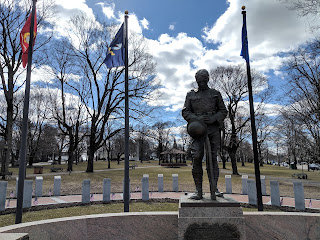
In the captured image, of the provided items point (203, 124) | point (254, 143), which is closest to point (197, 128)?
point (203, 124)

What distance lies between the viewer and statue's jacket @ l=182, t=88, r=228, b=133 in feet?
15.6

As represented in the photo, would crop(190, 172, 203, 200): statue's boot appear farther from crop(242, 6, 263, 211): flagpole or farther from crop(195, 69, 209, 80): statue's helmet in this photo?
crop(242, 6, 263, 211): flagpole

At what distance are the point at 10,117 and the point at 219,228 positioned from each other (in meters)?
20.1

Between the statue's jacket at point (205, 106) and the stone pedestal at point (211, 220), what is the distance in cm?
147

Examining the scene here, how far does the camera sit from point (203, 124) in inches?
176

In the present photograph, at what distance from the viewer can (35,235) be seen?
4.00 m

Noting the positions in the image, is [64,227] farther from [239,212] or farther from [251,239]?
[251,239]

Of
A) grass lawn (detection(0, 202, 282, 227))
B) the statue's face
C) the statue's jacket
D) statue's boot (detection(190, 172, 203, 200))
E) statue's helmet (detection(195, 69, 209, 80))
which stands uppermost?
statue's helmet (detection(195, 69, 209, 80))

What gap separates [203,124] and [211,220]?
5.53 feet

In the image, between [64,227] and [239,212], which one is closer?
[239,212]

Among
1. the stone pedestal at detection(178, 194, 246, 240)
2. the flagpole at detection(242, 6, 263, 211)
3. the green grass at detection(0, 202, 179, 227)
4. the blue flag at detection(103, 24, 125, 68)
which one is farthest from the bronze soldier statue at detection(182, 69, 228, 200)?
the green grass at detection(0, 202, 179, 227)

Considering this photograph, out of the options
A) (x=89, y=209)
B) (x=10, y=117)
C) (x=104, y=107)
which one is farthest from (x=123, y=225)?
(x=104, y=107)

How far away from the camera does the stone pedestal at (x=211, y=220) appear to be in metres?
3.90

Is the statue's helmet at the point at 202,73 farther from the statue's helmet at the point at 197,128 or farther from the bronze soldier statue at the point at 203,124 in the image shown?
the statue's helmet at the point at 197,128
